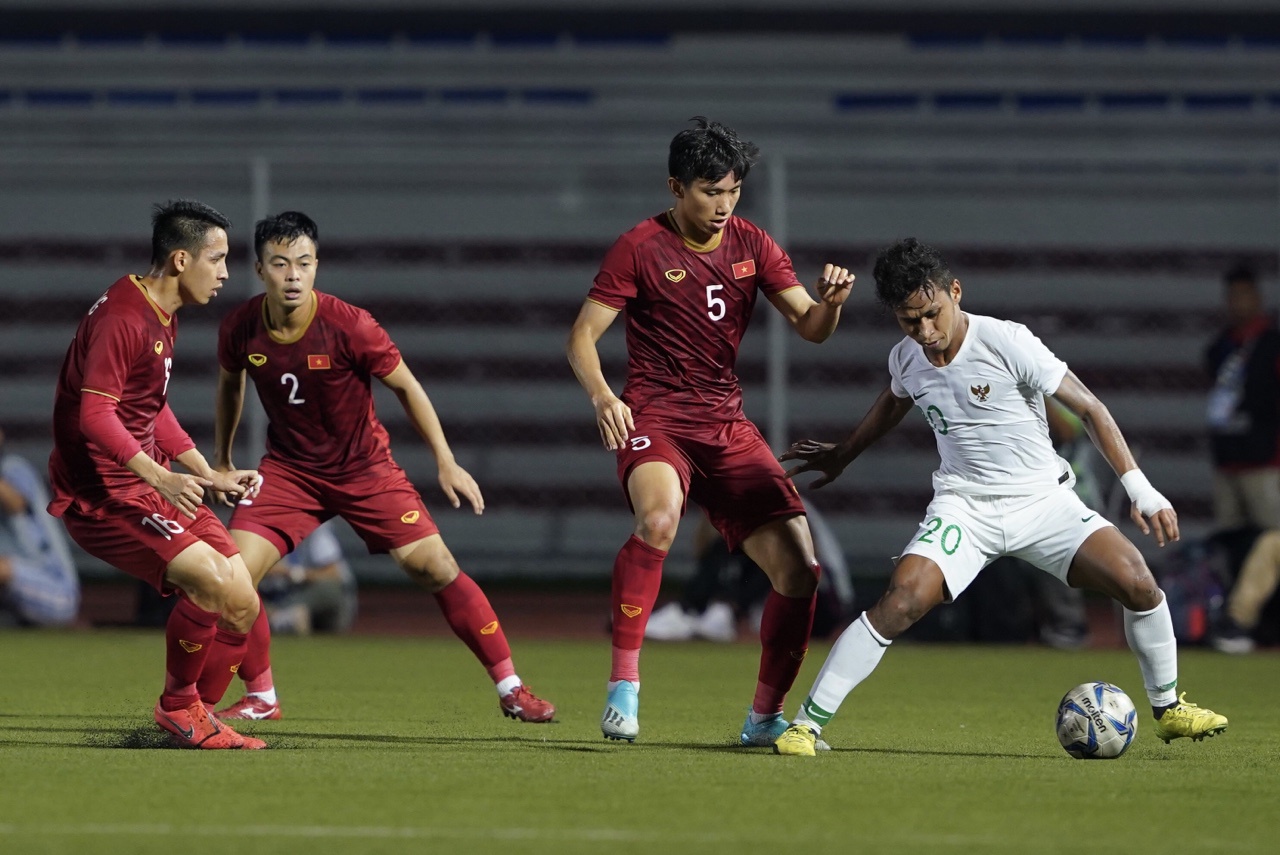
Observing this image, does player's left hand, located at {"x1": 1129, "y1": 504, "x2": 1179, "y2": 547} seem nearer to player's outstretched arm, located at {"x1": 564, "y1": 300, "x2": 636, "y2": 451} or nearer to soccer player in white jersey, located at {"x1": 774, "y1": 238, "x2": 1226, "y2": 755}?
soccer player in white jersey, located at {"x1": 774, "y1": 238, "x2": 1226, "y2": 755}

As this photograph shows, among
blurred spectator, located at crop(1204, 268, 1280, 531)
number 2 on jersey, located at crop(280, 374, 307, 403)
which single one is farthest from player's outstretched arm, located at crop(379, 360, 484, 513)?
blurred spectator, located at crop(1204, 268, 1280, 531)

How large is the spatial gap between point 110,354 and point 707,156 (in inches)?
87.3

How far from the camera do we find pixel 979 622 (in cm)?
1307

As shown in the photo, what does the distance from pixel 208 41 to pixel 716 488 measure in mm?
10606

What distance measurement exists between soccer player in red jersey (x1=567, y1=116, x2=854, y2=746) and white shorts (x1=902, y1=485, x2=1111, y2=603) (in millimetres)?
585

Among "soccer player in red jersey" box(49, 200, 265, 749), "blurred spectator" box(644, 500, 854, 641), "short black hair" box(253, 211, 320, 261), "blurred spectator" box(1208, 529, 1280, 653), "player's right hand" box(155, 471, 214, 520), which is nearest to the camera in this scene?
"player's right hand" box(155, 471, 214, 520)

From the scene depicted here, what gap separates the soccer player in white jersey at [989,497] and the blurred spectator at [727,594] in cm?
535

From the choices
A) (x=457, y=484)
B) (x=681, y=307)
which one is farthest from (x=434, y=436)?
(x=681, y=307)

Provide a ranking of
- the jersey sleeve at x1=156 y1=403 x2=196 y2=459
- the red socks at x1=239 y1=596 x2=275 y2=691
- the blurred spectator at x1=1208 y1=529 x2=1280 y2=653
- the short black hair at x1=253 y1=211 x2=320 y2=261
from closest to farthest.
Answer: the jersey sleeve at x1=156 y1=403 x2=196 y2=459 → the short black hair at x1=253 y1=211 x2=320 y2=261 → the red socks at x1=239 y1=596 x2=275 y2=691 → the blurred spectator at x1=1208 y1=529 x2=1280 y2=653

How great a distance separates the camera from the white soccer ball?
696cm

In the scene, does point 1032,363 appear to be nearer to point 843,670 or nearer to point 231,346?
point 843,670

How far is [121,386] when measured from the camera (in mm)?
7047

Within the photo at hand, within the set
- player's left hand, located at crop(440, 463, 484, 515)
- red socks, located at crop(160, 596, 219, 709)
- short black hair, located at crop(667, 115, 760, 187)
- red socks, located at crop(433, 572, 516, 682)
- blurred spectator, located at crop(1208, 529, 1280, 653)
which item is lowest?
blurred spectator, located at crop(1208, 529, 1280, 653)

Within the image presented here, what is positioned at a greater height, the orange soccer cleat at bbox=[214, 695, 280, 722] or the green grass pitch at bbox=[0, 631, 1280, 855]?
the green grass pitch at bbox=[0, 631, 1280, 855]
